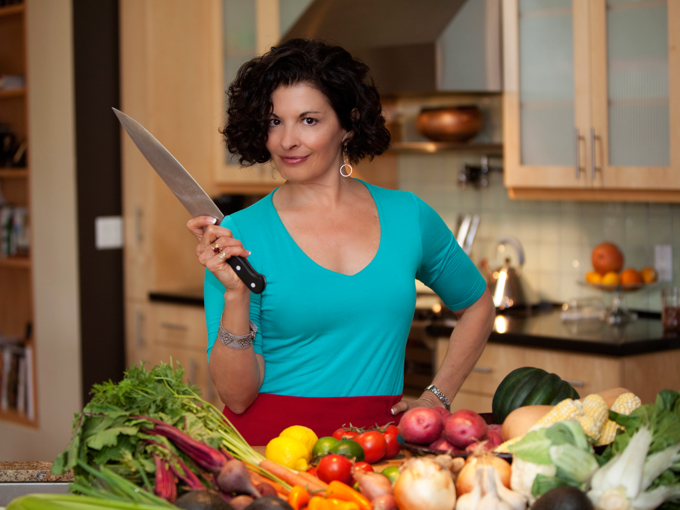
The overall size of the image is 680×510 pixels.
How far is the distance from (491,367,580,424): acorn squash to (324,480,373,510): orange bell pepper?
0.34m

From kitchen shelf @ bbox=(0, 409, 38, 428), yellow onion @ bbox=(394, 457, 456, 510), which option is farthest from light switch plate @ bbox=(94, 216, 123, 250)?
yellow onion @ bbox=(394, 457, 456, 510)

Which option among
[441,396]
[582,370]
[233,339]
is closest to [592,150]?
[582,370]

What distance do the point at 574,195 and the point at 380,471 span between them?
2.00 metres

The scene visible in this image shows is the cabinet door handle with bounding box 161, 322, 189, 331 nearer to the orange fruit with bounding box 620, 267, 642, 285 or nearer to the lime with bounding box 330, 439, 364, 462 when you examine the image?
the orange fruit with bounding box 620, 267, 642, 285

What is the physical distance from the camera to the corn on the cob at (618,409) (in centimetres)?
105

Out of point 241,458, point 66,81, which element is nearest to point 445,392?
point 241,458

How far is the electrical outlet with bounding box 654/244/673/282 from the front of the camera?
290 centimetres

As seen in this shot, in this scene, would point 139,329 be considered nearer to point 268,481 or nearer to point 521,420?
point 268,481

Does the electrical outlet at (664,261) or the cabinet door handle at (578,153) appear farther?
the electrical outlet at (664,261)

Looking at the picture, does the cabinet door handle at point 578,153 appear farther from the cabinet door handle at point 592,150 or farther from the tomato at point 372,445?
the tomato at point 372,445

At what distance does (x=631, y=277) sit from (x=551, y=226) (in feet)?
1.53

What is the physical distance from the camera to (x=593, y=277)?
2.93 metres

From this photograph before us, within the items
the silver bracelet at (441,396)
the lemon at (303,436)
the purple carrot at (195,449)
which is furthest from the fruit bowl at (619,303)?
the purple carrot at (195,449)

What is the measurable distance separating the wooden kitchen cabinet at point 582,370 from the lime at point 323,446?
60.5 inches
